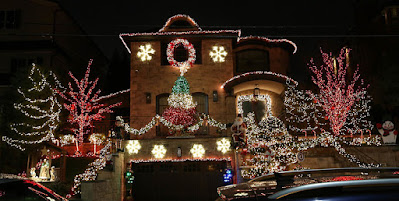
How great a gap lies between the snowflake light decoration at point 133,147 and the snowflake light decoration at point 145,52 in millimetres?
5063

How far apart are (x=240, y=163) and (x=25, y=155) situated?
462 inches

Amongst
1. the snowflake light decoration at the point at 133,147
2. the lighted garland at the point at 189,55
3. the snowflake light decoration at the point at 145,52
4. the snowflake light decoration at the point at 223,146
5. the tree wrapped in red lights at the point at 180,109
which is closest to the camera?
the snowflake light decoration at the point at 223,146

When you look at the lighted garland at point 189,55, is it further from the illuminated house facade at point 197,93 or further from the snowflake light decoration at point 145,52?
the snowflake light decoration at point 145,52

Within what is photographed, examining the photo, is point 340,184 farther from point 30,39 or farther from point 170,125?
point 30,39

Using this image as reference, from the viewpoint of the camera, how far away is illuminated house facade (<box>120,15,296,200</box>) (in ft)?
53.9

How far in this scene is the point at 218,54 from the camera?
19188 mm

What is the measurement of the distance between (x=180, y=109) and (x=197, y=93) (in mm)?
2067

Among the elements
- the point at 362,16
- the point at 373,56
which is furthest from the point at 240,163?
the point at 362,16

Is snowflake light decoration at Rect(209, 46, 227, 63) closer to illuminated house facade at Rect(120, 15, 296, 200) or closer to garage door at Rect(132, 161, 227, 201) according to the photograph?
illuminated house facade at Rect(120, 15, 296, 200)

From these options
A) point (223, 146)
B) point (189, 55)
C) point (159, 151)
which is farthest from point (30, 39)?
point (223, 146)

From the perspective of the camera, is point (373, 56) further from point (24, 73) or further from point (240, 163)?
point (24, 73)

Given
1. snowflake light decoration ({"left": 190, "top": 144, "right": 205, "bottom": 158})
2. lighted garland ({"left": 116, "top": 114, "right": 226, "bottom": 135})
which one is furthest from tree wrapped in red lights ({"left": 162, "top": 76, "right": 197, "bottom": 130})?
snowflake light decoration ({"left": 190, "top": 144, "right": 205, "bottom": 158})

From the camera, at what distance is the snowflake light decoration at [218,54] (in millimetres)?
19141

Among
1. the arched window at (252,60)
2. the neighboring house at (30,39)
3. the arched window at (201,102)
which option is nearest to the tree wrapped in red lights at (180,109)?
the arched window at (201,102)
